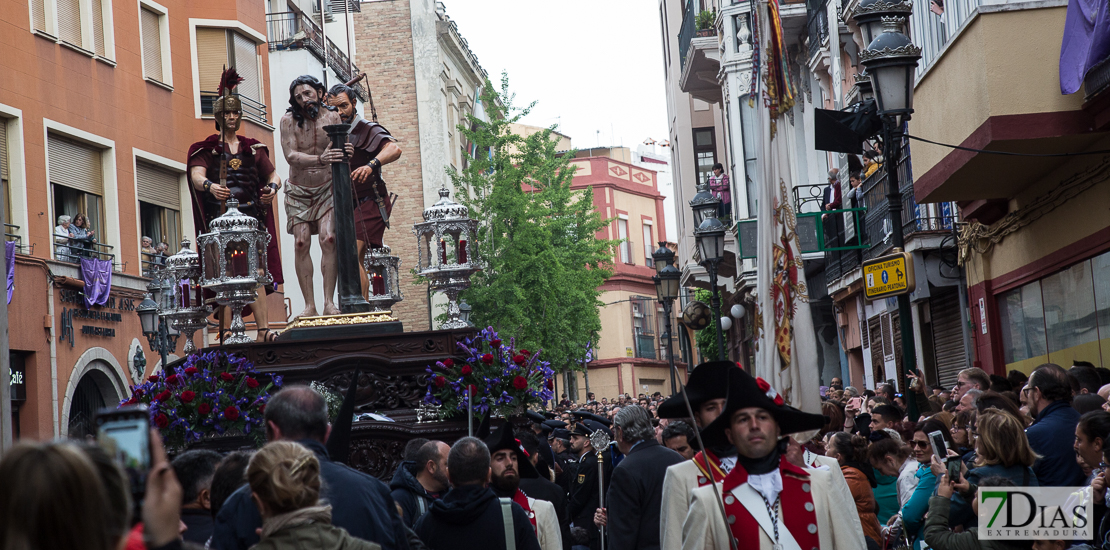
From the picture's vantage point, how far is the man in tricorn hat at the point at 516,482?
7.06 m

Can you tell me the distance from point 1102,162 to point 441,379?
6230 mm

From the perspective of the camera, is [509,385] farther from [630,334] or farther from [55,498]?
[630,334]

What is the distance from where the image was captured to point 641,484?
23.8 ft

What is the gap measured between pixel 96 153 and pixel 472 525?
23121mm

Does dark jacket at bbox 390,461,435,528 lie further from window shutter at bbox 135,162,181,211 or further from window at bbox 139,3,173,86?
window at bbox 139,3,173,86

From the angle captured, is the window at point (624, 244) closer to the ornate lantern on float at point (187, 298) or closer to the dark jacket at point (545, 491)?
the ornate lantern on float at point (187, 298)

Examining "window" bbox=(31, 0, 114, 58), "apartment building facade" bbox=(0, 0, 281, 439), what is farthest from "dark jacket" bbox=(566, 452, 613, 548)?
"window" bbox=(31, 0, 114, 58)

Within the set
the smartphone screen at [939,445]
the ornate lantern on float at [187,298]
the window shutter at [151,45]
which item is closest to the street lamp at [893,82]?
the smartphone screen at [939,445]

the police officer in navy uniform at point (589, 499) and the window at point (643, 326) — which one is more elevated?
the window at point (643, 326)

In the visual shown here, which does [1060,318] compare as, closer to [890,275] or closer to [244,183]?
[890,275]

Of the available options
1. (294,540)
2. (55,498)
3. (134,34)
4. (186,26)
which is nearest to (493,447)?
(294,540)

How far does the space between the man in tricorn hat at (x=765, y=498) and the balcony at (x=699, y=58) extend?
88.0 feet

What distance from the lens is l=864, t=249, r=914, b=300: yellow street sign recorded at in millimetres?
9992

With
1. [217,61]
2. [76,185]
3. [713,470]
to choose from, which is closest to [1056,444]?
[713,470]
